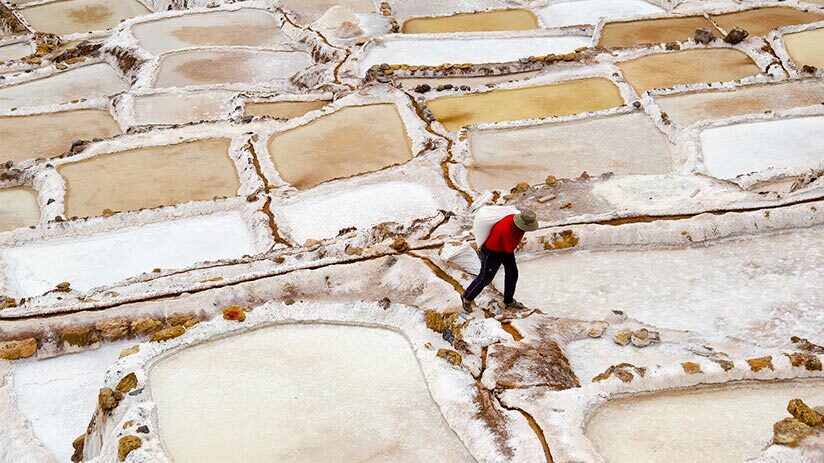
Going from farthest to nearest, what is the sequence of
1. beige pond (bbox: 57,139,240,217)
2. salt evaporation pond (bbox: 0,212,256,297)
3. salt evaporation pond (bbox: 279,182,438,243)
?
beige pond (bbox: 57,139,240,217) → salt evaporation pond (bbox: 279,182,438,243) → salt evaporation pond (bbox: 0,212,256,297)

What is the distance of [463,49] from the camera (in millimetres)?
18828

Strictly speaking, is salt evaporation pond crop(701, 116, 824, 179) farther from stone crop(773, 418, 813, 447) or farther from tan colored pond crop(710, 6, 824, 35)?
tan colored pond crop(710, 6, 824, 35)

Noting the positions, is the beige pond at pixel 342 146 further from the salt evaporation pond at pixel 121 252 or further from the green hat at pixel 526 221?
the green hat at pixel 526 221

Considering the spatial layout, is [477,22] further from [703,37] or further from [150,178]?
[150,178]

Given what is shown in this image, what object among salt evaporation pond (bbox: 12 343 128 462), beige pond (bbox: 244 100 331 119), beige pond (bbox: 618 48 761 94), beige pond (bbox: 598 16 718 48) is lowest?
salt evaporation pond (bbox: 12 343 128 462)

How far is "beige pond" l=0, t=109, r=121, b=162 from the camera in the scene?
1617cm

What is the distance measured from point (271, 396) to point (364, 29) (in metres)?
15.6

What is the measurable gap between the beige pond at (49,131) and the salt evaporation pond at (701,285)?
10748mm

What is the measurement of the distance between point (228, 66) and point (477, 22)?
20.3ft

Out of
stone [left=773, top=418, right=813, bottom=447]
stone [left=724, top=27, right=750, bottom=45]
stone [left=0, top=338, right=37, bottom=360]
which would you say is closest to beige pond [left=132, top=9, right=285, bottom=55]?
stone [left=724, top=27, right=750, bottom=45]

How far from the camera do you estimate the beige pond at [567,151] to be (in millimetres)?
12859

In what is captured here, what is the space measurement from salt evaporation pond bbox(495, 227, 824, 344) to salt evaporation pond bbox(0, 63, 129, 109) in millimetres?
13942

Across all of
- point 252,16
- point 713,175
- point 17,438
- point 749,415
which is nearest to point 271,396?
point 17,438

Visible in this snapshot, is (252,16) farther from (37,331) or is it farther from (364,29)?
(37,331)
